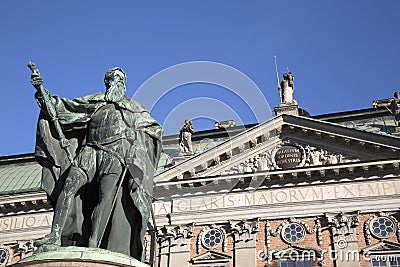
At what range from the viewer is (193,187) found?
25.9 m

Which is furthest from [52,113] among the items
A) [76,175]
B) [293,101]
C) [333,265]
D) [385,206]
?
[293,101]

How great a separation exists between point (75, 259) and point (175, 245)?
816 inches

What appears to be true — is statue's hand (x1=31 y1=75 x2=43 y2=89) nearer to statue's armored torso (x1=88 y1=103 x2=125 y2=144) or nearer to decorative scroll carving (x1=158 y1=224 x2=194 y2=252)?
statue's armored torso (x1=88 y1=103 x2=125 y2=144)

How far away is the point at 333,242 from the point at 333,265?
44.5 inches

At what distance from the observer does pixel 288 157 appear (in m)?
25.8

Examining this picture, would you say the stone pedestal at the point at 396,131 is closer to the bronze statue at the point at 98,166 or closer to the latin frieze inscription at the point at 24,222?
the latin frieze inscription at the point at 24,222

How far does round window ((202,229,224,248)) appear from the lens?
24.9m

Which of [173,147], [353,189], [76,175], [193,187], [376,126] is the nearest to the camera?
[76,175]

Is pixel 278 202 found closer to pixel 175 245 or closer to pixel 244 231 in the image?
pixel 244 231

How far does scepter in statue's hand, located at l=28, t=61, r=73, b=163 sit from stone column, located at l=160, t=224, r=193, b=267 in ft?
63.1

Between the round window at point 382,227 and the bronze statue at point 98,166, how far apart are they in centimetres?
1896

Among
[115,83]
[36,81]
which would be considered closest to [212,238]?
[115,83]

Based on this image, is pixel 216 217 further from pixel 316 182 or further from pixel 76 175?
pixel 76 175

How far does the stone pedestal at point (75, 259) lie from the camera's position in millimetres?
4902
